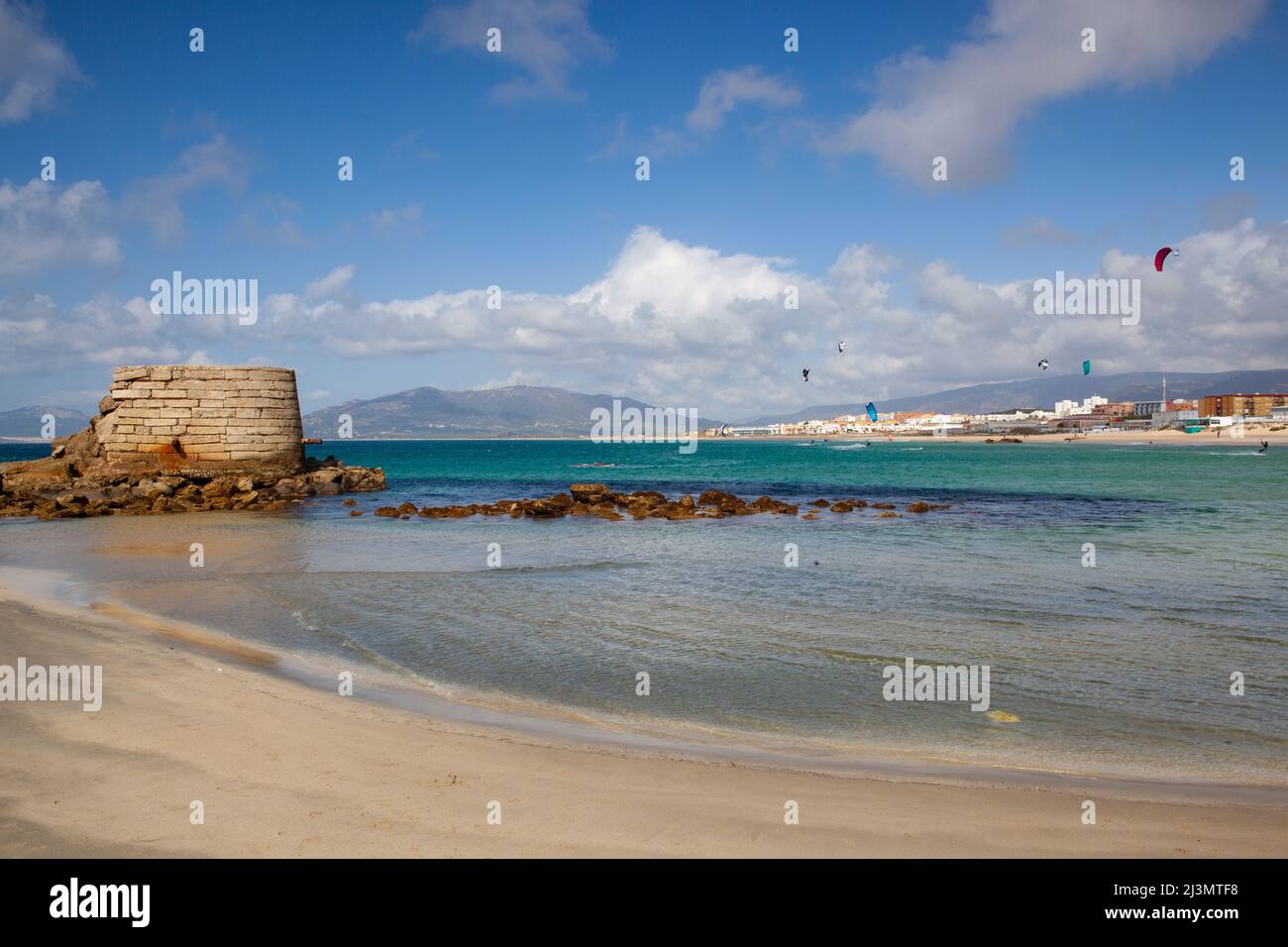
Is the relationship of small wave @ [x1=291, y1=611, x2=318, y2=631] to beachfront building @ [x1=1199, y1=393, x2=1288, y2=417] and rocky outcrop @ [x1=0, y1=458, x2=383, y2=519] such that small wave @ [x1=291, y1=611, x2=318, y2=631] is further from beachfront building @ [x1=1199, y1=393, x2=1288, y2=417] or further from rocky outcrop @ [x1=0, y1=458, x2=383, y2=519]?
beachfront building @ [x1=1199, y1=393, x2=1288, y2=417]

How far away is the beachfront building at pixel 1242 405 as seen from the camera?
608 ft

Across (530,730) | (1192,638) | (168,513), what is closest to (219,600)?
(530,730)

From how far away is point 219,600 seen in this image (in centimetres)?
1283

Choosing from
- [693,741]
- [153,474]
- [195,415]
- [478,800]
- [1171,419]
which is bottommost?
[693,741]

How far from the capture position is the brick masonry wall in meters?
30.3

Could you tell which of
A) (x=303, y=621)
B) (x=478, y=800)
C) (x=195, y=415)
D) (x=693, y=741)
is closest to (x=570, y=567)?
(x=303, y=621)

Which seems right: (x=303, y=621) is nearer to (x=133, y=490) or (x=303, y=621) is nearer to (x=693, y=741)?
(x=693, y=741)

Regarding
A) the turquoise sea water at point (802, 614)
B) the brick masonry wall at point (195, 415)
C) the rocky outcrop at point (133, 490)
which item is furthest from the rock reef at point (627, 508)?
the brick masonry wall at point (195, 415)

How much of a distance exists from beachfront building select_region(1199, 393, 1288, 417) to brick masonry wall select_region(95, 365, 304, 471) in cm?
21104

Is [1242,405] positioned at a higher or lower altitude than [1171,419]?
higher

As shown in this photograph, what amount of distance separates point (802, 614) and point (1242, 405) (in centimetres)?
22150

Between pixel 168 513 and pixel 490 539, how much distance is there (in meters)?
13.0

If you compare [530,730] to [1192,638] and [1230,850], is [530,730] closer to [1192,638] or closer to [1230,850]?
[1230,850]

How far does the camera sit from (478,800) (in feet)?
16.5
